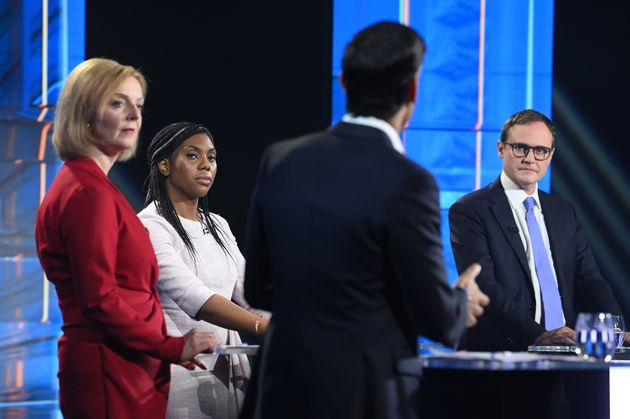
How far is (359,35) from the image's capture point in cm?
193

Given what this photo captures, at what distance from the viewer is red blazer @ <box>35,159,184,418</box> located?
7.43ft

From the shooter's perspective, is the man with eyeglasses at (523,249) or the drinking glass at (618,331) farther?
the man with eyeglasses at (523,249)

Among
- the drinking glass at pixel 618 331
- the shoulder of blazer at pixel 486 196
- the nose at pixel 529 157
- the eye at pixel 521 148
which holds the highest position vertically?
the eye at pixel 521 148

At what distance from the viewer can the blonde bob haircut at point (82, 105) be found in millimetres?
2428

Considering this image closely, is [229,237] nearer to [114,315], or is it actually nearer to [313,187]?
[114,315]

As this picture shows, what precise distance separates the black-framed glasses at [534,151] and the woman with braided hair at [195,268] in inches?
46.0

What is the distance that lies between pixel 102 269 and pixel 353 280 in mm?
703

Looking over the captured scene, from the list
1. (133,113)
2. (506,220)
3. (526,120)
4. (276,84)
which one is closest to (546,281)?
(506,220)

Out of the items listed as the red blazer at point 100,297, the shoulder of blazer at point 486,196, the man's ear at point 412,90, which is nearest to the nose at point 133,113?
the red blazer at point 100,297

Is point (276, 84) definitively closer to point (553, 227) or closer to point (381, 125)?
point (553, 227)

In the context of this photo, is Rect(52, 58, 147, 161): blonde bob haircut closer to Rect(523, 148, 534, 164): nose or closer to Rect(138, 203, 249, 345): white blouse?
Rect(138, 203, 249, 345): white blouse

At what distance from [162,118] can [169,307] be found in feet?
7.72

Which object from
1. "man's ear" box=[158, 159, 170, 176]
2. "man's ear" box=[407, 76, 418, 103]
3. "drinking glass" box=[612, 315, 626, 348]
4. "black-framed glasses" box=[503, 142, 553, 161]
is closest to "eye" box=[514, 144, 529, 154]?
"black-framed glasses" box=[503, 142, 553, 161]

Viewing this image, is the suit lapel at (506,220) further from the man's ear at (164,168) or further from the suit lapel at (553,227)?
the man's ear at (164,168)
